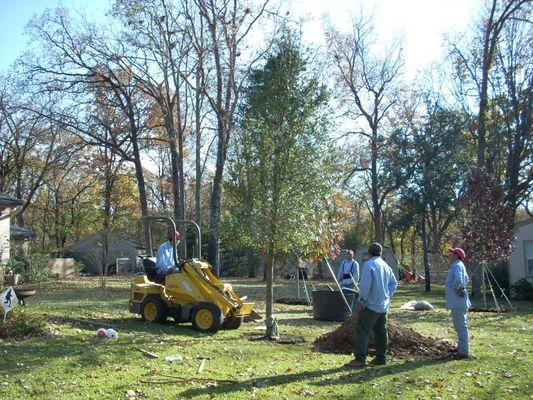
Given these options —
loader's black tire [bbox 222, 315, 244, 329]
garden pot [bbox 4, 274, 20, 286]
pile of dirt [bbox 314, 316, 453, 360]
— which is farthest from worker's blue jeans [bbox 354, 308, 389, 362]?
garden pot [bbox 4, 274, 20, 286]

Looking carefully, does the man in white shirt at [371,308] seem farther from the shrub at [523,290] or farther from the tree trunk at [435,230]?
the tree trunk at [435,230]

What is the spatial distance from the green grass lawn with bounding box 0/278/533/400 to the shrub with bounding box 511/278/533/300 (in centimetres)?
1295

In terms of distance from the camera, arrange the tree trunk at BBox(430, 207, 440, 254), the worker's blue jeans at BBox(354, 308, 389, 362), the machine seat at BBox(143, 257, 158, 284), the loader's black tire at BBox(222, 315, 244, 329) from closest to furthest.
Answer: the worker's blue jeans at BBox(354, 308, 389, 362), the loader's black tire at BBox(222, 315, 244, 329), the machine seat at BBox(143, 257, 158, 284), the tree trunk at BBox(430, 207, 440, 254)

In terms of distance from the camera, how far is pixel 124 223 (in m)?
50.4

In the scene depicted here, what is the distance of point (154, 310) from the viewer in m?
12.3

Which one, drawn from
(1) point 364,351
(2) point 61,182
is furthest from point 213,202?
(2) point 61,182

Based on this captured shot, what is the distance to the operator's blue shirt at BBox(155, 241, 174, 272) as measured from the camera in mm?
12562

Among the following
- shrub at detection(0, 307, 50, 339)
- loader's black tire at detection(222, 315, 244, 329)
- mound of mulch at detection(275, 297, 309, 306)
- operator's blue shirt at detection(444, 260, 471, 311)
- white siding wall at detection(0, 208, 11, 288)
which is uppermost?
white siding wall at detection(0, 208, 11, 288)

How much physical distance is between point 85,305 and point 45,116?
53.0 feet

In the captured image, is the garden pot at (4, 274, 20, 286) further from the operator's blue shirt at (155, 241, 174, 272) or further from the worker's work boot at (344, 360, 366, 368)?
the worker's work boot at (344, 360, 366, 368)

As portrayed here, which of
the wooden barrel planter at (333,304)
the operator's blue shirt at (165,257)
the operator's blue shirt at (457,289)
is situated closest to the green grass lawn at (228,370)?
the operator's blue shirt at (457,289)

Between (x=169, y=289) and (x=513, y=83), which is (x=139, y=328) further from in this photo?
(x=513, y=83)

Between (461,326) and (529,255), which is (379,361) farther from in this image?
(529,255)

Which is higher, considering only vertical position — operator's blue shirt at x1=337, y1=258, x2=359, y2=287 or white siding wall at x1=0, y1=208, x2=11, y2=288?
white siding wall at x1=0, y1=208, x2=11, y2=288
